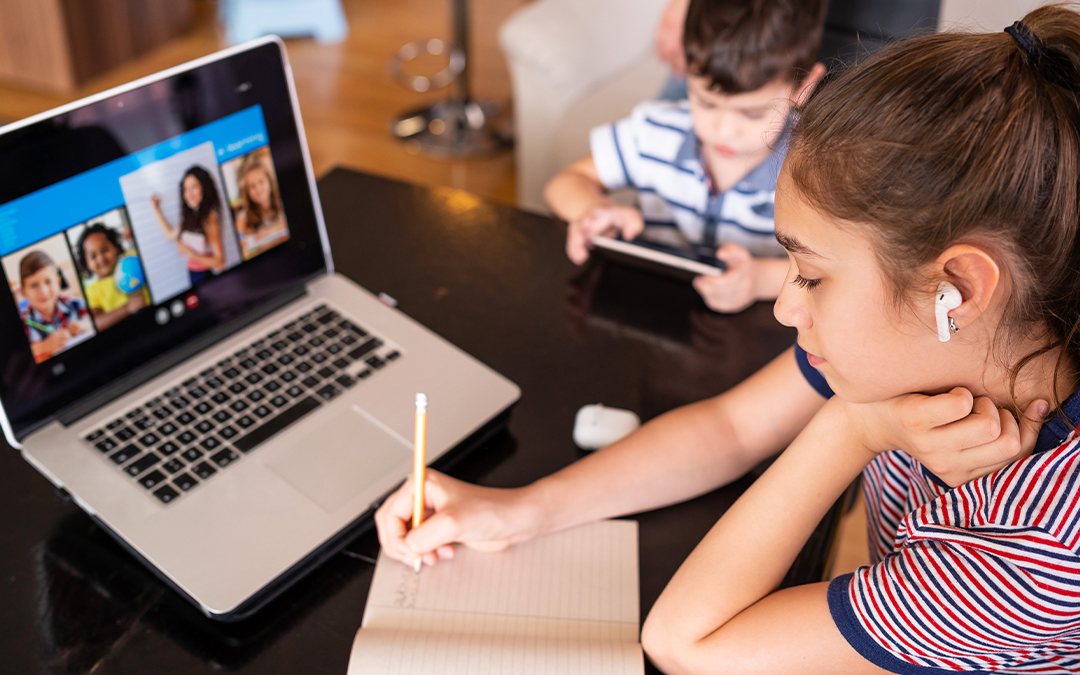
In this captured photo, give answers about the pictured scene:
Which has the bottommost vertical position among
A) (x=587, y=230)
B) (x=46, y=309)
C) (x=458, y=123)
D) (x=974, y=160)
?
(x=458, y=123)

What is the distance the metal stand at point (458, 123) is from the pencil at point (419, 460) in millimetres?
2277

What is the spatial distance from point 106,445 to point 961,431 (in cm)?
69

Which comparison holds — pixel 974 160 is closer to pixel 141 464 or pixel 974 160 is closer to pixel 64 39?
pixel 141 464

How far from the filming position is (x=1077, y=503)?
1.84 ft

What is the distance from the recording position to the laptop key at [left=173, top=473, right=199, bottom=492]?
75 cm

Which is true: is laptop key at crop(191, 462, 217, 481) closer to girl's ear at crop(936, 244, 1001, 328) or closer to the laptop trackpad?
the laptop trackpad

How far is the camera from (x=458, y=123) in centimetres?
296

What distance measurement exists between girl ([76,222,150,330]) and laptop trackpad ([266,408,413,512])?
197mm

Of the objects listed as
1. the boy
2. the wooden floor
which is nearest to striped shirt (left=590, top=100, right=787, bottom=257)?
the boy

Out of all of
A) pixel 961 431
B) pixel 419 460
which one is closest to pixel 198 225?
pixel 419 460

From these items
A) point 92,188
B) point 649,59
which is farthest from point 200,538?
point 649,59

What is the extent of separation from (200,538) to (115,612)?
0.26 feet

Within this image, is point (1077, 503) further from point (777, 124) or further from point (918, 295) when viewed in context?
point (777, 124)

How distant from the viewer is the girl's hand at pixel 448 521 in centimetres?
71
